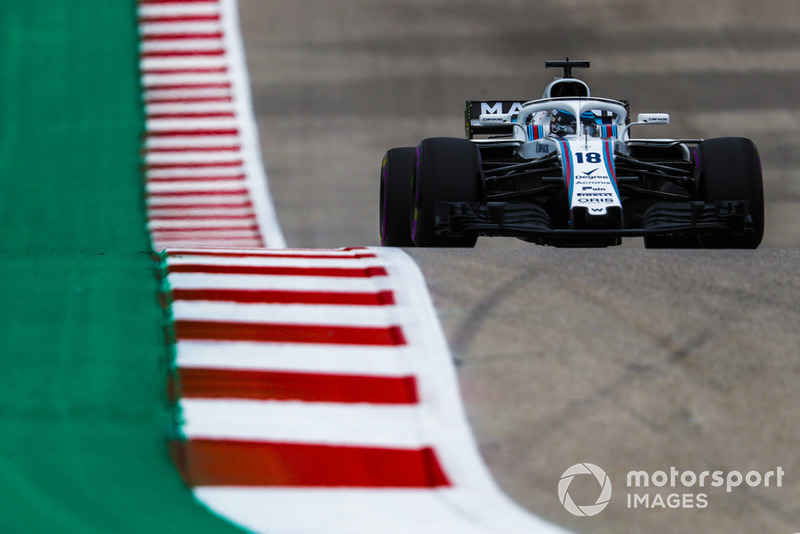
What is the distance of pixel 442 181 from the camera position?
4.56 meters

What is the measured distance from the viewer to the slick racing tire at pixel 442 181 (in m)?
4.55

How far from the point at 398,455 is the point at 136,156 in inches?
216

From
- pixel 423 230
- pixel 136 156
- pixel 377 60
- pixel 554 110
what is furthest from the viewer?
pixel 377 60

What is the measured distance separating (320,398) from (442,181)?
2157 millimetres

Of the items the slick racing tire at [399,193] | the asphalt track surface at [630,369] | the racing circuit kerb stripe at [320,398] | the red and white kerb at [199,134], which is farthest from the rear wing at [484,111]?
the racing circuit kerb stripe at [320,398]

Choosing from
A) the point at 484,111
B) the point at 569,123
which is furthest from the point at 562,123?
the point at 484,111

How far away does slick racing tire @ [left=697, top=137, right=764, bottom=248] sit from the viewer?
15.7ft

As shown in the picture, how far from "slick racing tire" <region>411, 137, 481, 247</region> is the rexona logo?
7.26ft

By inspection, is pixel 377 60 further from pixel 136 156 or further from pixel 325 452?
pixel 325 452

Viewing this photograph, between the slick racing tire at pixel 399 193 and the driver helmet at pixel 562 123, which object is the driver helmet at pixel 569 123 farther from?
the slick racing tire at pixel 399 193

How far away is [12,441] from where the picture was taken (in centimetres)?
232

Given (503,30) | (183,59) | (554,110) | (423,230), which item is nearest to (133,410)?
(423,230)

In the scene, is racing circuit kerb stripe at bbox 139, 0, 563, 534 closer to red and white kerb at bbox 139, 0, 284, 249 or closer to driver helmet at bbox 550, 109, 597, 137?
driver helmet at bbox 550, 109, 597, 137

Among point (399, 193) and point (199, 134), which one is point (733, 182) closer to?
point (399, 193)
